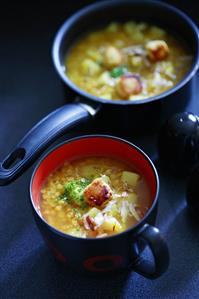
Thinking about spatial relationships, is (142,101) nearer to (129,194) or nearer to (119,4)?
(129,194)

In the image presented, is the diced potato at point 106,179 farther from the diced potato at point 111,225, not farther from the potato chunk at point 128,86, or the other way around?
the potato chunk at point 128,86

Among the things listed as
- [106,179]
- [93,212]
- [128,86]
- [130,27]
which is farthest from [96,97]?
[130,27]

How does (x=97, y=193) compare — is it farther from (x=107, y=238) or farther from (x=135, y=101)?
(x=135, y=101)

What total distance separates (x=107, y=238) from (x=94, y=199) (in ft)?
0.45

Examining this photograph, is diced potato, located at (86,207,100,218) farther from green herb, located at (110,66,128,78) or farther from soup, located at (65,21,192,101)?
green herb, located at (110,66,128,78)

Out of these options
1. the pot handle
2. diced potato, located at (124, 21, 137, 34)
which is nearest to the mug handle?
the pot handle

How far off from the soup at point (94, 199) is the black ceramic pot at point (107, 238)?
21 mm

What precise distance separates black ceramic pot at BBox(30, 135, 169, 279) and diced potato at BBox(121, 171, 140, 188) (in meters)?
0.02

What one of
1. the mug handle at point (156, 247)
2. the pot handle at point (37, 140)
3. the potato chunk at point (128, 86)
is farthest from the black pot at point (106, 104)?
the mug handle at point (156, 247)

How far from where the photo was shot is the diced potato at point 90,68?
1.65 m

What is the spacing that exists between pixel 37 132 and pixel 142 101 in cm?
29

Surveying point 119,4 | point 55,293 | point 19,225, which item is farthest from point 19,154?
point 119,4

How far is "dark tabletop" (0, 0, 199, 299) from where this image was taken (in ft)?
3.98

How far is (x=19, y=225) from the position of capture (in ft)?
4.42
